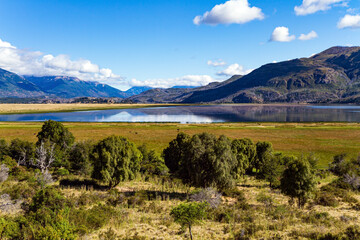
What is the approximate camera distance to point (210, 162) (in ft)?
87.2

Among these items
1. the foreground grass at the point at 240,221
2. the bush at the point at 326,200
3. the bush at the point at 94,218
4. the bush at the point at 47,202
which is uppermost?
the bush at the point at 47,202

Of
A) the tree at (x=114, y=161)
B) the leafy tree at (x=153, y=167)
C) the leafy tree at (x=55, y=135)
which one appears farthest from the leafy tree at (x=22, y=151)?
the leafy tree at (x=153, y=167)

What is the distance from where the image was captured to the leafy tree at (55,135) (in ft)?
157

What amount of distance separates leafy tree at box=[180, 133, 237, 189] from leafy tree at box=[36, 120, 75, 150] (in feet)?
108

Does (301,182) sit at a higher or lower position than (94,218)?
higher

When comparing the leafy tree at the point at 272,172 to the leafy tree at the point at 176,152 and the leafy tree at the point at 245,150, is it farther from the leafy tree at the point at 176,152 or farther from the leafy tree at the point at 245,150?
the leafy tree at the point at 176,152

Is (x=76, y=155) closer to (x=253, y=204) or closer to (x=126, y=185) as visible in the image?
(x=126, y=185)

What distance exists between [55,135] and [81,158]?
28.5 feet

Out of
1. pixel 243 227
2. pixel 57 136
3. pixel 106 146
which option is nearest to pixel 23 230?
pixel 106 146

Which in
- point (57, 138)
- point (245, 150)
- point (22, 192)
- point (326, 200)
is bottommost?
point (326, 200)

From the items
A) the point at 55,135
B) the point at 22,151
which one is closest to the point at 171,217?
the point at 55,135

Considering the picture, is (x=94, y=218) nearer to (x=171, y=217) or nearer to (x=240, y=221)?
(x=171, y=217)

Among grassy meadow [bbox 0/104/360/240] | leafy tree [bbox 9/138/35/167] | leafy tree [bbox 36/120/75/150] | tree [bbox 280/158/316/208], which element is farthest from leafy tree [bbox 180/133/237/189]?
leafy tree [bbox 9/138/35/167]

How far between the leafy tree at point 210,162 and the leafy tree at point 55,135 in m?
32.9
